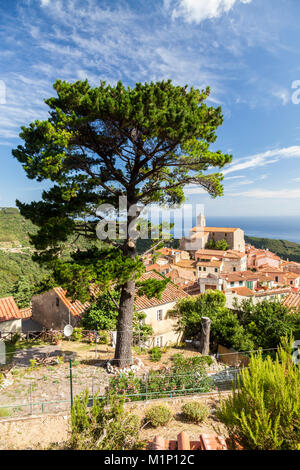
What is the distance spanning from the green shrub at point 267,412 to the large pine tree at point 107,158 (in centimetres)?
486

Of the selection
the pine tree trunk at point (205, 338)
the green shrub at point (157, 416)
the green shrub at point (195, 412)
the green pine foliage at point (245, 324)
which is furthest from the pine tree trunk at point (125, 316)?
the green pine foliage at point (245, 324)

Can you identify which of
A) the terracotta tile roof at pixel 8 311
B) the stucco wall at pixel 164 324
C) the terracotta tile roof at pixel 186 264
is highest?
the terracotta tile roof at pixel 186 264

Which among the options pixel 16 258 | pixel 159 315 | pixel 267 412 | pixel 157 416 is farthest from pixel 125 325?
pixel 16 258

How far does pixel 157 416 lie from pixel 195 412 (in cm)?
108

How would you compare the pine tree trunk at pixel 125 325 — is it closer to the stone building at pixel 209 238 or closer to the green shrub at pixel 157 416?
the green shrub at pixel 157 416

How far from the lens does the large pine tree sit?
7.96m

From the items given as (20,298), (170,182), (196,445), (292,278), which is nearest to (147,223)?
(170,182)

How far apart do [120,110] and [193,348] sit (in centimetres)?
1400

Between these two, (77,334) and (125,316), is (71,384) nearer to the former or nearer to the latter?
(125,316)

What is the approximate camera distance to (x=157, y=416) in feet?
22.6

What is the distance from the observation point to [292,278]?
184ft

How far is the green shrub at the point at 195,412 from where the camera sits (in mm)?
7102

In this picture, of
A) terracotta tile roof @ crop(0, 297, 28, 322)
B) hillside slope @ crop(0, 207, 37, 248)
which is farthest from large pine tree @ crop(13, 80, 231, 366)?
hillside slope @ crop(0, 207, 37, 248)

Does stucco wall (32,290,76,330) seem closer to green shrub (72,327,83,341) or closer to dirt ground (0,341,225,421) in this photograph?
green shrub (72,327,83,341)
